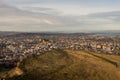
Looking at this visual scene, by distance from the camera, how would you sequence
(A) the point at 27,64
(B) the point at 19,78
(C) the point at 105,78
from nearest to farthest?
(C) the point at 105,78 < (B) the point at 19,78 < (A) the point at 27,64

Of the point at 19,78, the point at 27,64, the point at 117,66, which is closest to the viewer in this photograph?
the point at 19,78

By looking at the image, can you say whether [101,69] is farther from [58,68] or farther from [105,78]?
[58,68]

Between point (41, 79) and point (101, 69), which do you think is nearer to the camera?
point (41, 79)

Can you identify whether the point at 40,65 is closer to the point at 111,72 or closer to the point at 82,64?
the point at 82,64

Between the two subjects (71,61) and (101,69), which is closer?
(101,69)

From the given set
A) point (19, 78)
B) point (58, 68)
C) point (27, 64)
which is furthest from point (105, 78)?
point (27, 64)

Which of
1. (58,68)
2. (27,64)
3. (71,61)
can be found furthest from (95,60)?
(27,64)
